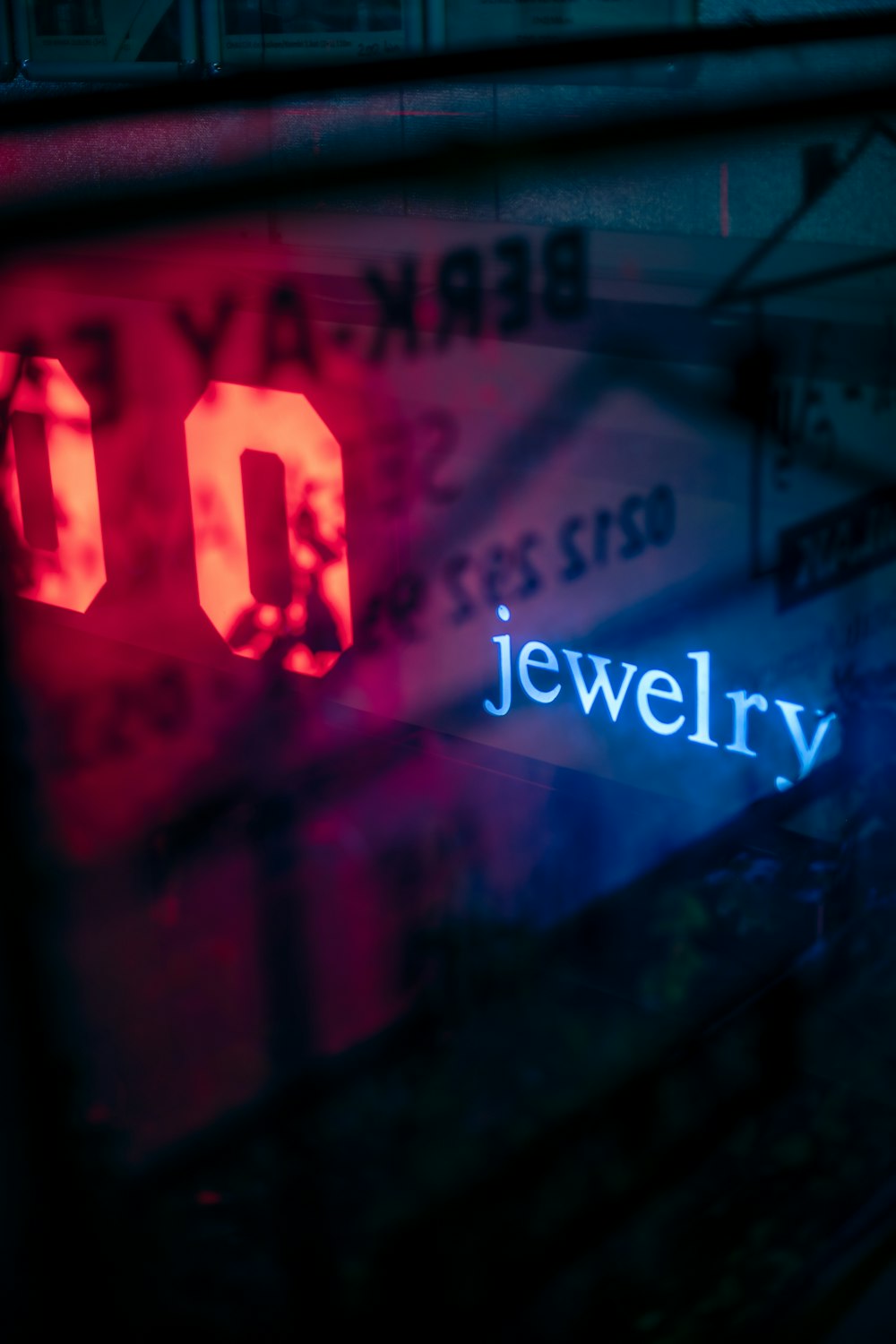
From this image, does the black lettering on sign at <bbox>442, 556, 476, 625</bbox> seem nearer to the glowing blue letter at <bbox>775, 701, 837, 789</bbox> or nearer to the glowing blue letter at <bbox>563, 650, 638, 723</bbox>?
the glowing blue letter at <bbox>563, 650, 638, 723</bbox>

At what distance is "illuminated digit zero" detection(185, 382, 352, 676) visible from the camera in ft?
5.17

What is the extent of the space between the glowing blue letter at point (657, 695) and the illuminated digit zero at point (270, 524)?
0.81 metres

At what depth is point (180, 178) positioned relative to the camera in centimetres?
96

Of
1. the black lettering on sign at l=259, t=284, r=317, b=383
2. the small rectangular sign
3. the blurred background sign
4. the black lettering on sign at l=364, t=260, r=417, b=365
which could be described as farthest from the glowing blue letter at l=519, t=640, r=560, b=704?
the blurred background sign

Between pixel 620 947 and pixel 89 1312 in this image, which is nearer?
pixel 89 1312

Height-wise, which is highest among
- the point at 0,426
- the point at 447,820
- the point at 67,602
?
the point at 0,426

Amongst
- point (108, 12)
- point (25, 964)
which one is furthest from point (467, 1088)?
point (108, 12)

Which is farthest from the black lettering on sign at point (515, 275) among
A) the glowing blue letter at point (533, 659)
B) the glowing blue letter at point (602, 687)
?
the glowing blue letter at point (602, 687)

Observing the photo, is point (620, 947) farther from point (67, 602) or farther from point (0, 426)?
point (0, 426)

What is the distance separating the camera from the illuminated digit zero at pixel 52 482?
132 cm

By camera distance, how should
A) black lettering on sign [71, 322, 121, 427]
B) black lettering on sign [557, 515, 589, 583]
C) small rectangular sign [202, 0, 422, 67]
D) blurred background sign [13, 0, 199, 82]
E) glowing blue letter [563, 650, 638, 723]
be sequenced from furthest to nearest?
blurred background sign [13, 0, 199, 82], small rectangular sign [202, 0, 422, 67], glowing blue letter [563, 650, 638, 723], black lettering on sign [557, 515, 589, 583], black lettering on sign [71, 322, 121, 427]

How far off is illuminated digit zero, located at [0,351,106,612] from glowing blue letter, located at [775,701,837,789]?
1.34m

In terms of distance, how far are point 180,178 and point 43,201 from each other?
138 mm

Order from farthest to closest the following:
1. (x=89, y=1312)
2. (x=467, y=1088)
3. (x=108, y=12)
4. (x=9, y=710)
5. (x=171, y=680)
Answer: (x=108, y=12) < (x=467, y=1088) < (x=171, y=680) < (x=89, y=1312) < (x=9, y=710)
